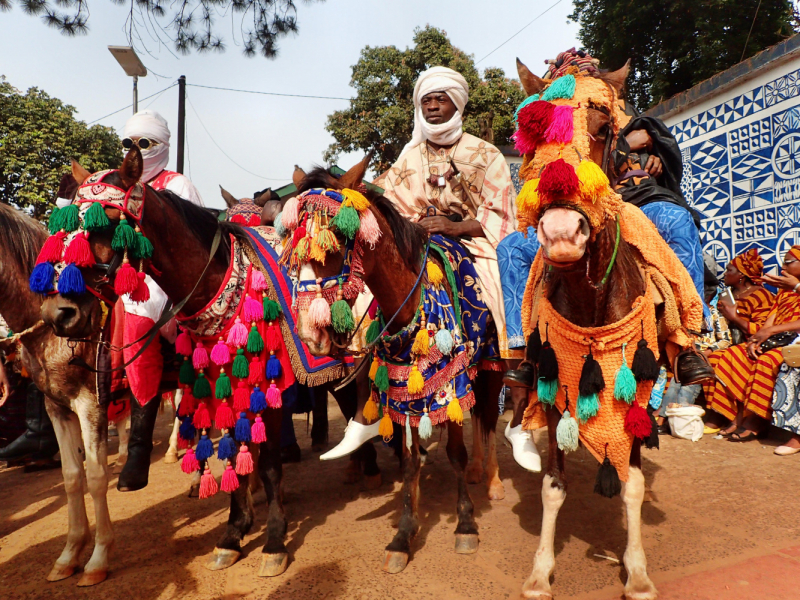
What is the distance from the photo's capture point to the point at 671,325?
2713 mm

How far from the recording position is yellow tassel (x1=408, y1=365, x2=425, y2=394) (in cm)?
308

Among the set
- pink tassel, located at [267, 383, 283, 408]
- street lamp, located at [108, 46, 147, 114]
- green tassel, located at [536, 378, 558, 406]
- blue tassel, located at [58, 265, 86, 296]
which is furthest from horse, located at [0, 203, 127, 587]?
street lamp, located at [108, 46, 147, 114]

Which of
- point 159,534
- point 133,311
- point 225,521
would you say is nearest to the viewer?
point 133,311

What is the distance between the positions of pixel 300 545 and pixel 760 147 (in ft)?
23.5

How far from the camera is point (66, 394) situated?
127 inches

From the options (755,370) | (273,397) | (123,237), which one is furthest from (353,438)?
(755,370)

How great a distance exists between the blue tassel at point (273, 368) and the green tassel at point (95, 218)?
1180mm

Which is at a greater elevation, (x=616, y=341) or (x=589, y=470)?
(x=616, y=341)

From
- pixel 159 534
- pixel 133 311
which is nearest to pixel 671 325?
pixel 133 311

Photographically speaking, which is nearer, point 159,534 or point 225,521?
point 159,534

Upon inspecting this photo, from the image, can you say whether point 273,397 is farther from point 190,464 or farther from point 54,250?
point 54,250

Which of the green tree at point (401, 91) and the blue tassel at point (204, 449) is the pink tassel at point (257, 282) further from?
the green tree at point (401, 91)

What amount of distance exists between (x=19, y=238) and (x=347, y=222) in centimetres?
229

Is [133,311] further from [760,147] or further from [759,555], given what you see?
[760,147]
